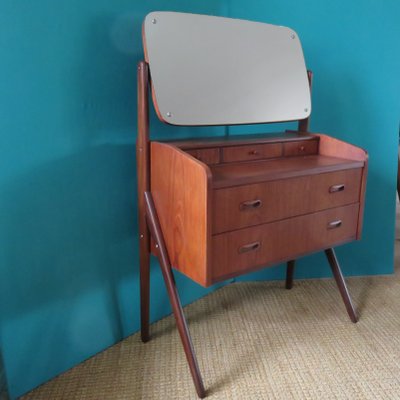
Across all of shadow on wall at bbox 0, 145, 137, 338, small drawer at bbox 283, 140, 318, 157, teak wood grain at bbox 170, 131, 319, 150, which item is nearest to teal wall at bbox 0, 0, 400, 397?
shadow on wall at bbox 0, 145, 137, 338

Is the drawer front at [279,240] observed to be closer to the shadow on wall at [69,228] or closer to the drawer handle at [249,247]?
the drawer handle at [249,247]

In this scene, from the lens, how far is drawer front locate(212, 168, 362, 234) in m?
1.28

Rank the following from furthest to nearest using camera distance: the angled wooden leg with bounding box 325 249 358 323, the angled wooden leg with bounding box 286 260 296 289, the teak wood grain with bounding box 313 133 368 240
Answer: the angled wooden leg with bounding box 286 260 296 289 → the angled wooden leg with bounding box 325 249 358 323 → the teak wood grain with bounding box 313 133 368 240

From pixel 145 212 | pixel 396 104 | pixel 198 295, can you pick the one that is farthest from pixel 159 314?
pixel 396 104

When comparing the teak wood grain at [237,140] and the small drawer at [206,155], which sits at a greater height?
the teak wood grain at [237,140]

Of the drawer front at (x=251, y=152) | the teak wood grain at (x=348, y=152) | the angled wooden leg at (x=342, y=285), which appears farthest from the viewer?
the angled wooden leg at (x=342, y=285)

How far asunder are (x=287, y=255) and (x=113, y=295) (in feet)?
2.17

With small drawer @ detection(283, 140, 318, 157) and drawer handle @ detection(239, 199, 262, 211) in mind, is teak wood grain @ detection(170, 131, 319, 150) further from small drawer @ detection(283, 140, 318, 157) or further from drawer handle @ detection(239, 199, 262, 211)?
drawer handle @ detection(239, 199, 262, 211)

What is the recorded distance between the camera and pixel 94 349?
5.18 feet

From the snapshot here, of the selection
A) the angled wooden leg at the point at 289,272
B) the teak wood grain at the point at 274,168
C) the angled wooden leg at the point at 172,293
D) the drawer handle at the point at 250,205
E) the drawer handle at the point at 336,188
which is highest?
the teak wood grain at the point at 274,168

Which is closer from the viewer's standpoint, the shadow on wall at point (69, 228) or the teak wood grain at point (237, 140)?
the shadow on wall at point (69, 228)

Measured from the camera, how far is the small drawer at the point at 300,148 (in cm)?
164

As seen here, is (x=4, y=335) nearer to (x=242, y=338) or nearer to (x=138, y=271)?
(x=138, y=271)

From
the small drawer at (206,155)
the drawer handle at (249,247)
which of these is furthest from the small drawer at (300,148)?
the drawer handle at (249,247)
